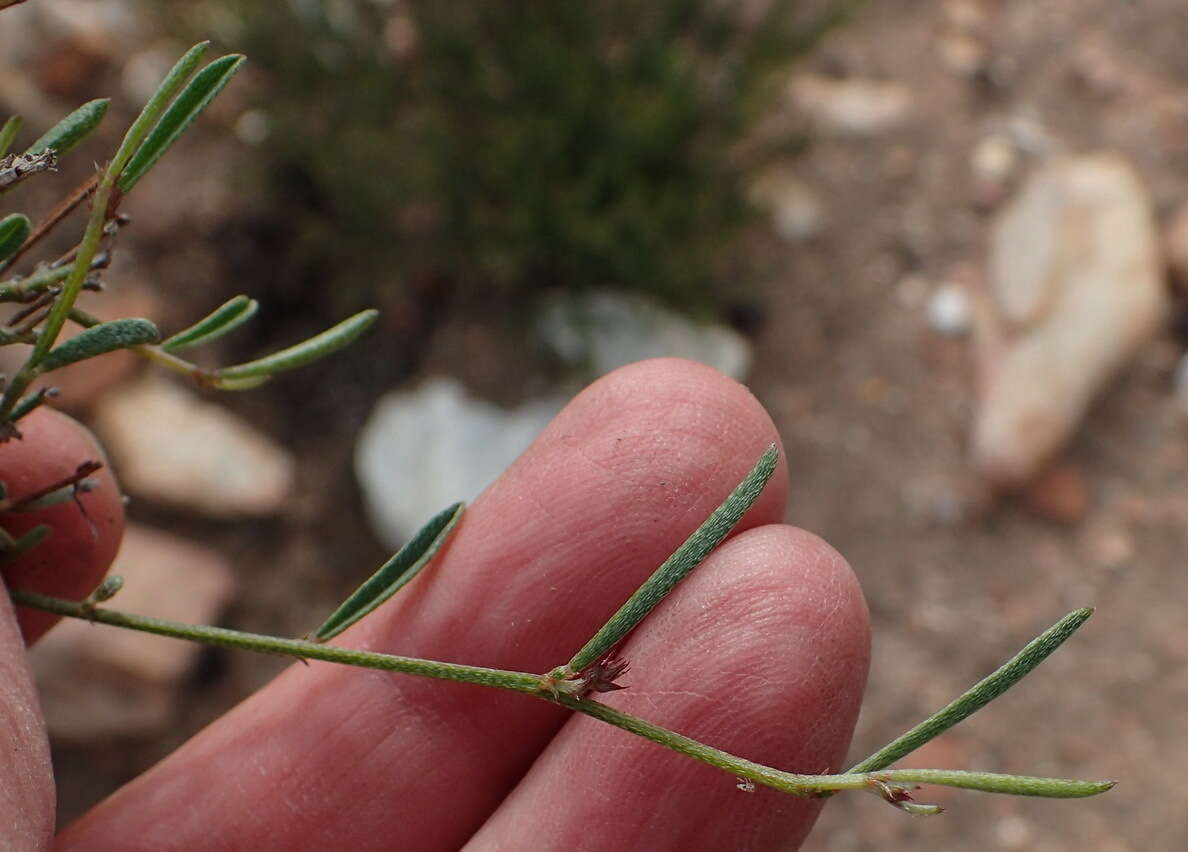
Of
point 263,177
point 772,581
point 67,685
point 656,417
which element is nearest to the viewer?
point 772,581

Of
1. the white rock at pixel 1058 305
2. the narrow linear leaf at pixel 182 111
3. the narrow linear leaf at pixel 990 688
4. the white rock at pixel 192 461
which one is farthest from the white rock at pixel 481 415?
the narrow linear leaf at pixel 990 688

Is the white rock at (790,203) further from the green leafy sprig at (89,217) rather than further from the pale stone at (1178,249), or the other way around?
the green leafy sprig at (89,217)

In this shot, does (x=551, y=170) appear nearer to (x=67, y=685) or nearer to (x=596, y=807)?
(x=67, y=685)

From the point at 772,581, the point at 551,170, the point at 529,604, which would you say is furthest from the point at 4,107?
the point at 772,581

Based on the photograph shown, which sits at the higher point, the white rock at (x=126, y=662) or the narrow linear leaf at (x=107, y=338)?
the narrow linear leaf at (x=107, y=338)

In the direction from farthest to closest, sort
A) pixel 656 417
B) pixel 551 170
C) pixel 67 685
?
pixel 551 170, pixel 67 685, pixel 656 417
